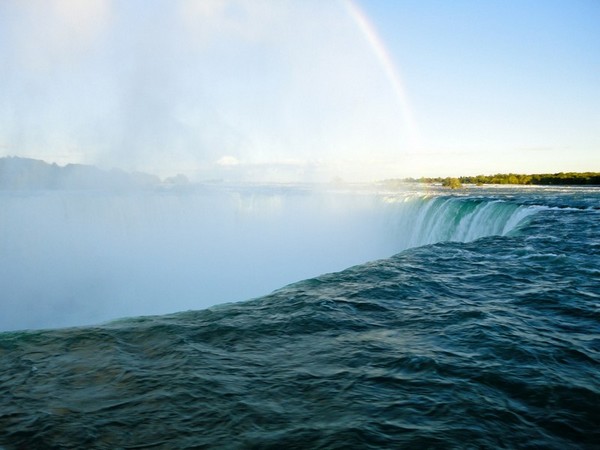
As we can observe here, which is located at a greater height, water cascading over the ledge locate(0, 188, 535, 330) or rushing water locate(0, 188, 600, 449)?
rushing water locate(0, 188, 600, 449)

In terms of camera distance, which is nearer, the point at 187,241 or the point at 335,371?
the point at 335,371

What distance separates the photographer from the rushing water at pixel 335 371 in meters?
3.49

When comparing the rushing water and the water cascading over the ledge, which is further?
the water cascading over the ledge

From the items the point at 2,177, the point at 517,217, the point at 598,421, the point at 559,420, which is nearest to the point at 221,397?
the point at 559,420

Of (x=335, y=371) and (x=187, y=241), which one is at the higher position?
(x=335, y=371)

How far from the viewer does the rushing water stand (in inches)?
137

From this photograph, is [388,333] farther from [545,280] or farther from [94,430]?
[545,280]

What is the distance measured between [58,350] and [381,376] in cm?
408

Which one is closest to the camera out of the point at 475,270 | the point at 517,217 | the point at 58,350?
the point at 58,350

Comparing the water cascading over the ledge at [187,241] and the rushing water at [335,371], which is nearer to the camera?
the rushing water at [335,371]

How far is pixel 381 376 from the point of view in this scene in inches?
181

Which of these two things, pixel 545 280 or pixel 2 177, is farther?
pixel 2 177

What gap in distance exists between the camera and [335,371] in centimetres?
466

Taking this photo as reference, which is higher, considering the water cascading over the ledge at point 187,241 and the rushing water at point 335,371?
the rushing water at point 335,371
